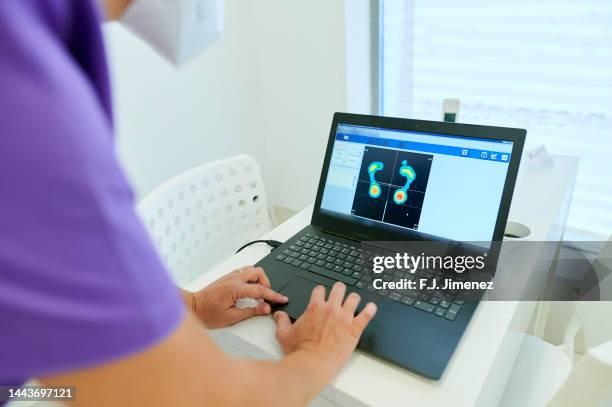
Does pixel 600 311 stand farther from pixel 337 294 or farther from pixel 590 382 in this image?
pixel 337 294

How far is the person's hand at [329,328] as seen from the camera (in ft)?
1.87

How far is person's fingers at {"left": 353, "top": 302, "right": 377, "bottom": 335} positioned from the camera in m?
0.61

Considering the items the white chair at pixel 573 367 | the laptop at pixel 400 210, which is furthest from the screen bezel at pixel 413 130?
the white chair at pixel 573 367

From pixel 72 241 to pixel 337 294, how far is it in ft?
1.47

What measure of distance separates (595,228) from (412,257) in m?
1.02

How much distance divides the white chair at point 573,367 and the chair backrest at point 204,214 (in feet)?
2.55

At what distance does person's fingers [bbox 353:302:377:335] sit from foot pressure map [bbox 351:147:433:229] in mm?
231

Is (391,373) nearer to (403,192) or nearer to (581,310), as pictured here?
(403,192)

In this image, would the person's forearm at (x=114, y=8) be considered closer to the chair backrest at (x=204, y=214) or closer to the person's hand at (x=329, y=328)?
the person's hand at (x=329, y=328)

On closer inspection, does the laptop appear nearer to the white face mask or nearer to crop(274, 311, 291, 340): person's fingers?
crop(274, 311, 291, 340): person's fingers

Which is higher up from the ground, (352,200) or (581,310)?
(352,200)

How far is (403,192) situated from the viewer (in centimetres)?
82

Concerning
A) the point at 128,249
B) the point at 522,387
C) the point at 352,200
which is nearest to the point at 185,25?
the point at 128,249

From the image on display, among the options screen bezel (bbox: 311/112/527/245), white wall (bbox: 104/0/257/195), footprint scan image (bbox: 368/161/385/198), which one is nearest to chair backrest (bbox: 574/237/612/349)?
screen bezel (bbox: 311/112/527/245)
